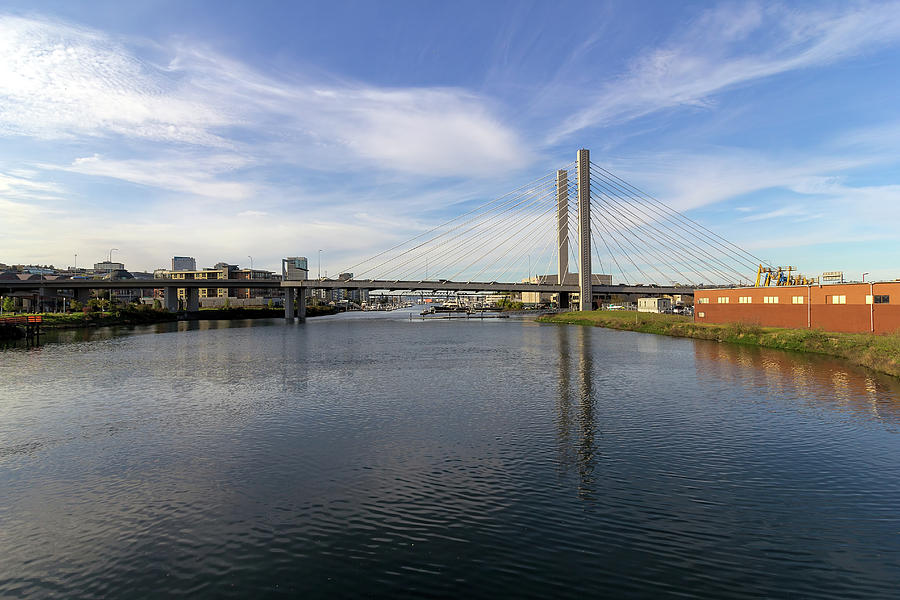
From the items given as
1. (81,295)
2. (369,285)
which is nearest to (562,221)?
(369,285)

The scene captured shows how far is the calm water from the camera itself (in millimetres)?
9906

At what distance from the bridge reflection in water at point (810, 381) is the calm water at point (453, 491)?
28 centimetres

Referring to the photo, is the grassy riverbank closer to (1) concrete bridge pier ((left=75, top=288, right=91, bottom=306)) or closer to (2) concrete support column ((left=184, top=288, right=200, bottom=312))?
(2) concrete support column ((left=184, top=288, right=200, bottom=312))

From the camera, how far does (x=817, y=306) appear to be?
51656mm

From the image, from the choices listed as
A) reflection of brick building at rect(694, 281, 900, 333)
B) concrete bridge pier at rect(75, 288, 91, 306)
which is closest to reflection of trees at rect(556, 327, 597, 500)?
reflection of brick building at rect(694, 281, 900, 333)

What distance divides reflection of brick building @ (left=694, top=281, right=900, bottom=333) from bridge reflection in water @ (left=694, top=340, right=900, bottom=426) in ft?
27.9

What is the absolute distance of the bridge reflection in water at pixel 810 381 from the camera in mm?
23703

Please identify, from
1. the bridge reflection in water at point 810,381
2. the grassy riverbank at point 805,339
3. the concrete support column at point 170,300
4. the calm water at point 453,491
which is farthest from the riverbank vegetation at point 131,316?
the grassy riverbank at point 805,339

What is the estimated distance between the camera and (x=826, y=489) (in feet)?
45.9

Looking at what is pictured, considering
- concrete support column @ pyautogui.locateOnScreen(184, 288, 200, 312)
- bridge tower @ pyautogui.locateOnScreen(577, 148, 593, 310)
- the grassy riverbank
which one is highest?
bridge tower @ pyautogui.locateOnScreen(577, 148, 593, 310)

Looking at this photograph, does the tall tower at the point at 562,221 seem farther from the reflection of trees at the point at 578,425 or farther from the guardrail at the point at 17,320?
the guardrail at the point at 17,320

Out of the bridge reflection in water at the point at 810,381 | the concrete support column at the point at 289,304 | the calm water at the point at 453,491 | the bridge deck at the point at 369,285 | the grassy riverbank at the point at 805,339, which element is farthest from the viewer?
the concrete support column at the point at 289,304

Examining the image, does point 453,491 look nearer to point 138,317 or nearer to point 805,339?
point 805,339

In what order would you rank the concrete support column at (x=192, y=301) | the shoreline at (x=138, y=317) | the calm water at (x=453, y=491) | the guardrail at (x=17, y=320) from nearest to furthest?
the calm water at (x=453, y=491)
the guardrail at (x=17, y=320)
the shoreline at (x=138, y=317)
the concrete support column at (x=192, y=301)
